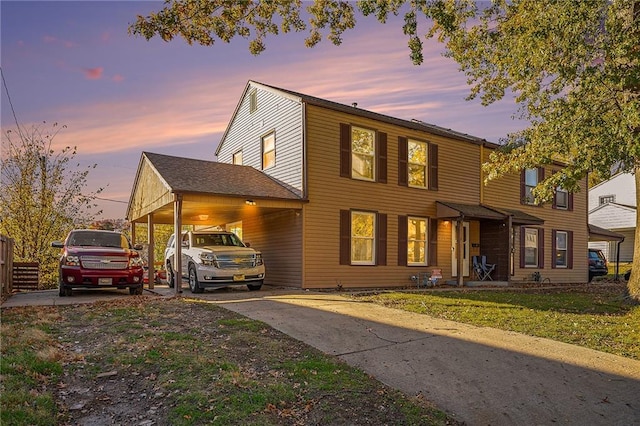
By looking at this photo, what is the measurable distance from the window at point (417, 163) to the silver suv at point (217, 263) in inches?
278

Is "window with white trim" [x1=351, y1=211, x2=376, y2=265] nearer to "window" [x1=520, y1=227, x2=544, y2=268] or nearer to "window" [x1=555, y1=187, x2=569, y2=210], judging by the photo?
"window" [x1=520, y1=227, x2=544, y2=268]

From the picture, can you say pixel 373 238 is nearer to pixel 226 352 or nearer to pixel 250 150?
pixel 250 150

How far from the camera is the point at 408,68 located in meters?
12.5

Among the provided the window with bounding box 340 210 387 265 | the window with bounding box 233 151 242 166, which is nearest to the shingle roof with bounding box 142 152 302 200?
the window with bounding box 340 210 387 265

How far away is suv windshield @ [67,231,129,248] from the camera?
12266 mm

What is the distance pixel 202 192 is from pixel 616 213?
116 feet

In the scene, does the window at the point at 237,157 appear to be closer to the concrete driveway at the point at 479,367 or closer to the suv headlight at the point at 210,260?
the suv headlight at the point at 210,260

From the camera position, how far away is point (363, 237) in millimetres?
15805

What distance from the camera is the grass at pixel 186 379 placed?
452 cm

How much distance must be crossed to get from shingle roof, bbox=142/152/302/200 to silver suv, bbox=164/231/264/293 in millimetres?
1611

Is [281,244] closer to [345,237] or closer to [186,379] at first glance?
[345,237]

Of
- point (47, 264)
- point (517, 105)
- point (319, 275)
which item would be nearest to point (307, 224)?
point (319, 275)

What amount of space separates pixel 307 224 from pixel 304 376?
9053 millimetres

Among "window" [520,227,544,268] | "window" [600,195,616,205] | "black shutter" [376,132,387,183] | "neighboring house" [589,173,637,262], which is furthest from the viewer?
"window" [600,195,616,205]
